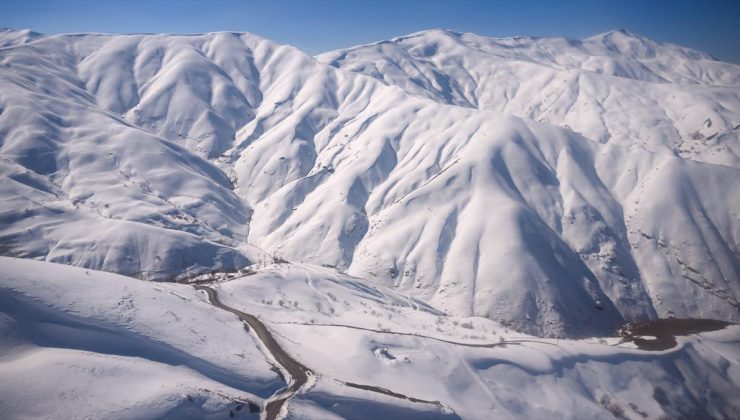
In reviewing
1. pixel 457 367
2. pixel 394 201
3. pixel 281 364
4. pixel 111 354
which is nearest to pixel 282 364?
pixel 281 364

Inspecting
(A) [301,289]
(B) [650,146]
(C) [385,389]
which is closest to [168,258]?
(A) [301,289]

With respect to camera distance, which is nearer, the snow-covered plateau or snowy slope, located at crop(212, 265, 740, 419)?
the snow-covered plateau

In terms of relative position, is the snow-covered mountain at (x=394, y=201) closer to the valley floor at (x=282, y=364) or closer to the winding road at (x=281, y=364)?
the valley floor at (x=282, y=364)

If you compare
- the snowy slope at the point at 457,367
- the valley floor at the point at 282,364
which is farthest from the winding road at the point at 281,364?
the snowy slope at the point at 457,367

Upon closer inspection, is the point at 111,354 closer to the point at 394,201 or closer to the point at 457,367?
the point at 457,367

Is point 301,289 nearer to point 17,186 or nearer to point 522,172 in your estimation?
point 17,186

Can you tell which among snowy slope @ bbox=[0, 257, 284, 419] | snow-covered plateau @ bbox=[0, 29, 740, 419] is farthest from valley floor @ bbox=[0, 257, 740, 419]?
snow-covered plateau @ bbox=[0, 29, 740, 419]

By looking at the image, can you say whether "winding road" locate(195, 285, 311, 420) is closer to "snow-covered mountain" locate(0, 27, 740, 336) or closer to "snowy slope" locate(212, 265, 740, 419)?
"snowy slope" locate(212, 265, 740, 419)
